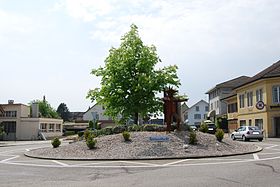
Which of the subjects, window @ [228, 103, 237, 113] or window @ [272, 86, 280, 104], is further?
window @ [228, 103, 237, 113]

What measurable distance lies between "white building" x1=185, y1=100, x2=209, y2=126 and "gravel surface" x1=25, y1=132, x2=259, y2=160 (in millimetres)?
96126

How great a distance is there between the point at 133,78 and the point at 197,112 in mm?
91539

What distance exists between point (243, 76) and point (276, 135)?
44.4m

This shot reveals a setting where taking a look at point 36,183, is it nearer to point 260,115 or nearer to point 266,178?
point 266,178

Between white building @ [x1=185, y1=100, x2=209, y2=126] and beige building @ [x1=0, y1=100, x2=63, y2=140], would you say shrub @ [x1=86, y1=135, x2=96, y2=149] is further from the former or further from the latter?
white building @ [x1=185, y1=100, x2=209, y2=126]

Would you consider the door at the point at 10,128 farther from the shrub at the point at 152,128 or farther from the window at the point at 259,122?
the shrub at the point at 152,128

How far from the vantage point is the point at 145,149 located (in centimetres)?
2223

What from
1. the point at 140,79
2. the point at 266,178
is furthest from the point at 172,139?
the point at 266,178

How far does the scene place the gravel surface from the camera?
21.5 m

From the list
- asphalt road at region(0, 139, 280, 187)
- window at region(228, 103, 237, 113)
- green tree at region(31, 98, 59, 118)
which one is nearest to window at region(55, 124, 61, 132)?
window at region(228, 103, 237, 113)

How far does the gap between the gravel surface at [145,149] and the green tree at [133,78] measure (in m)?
7.33

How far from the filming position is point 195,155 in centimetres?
2112

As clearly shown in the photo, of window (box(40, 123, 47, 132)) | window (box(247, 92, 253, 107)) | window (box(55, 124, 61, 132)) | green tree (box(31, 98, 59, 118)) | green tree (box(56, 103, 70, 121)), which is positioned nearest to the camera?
window (box(247, 92, 253, 107))

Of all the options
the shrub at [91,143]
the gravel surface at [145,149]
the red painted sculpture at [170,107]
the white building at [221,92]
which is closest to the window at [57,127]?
the white building at [221,92]
